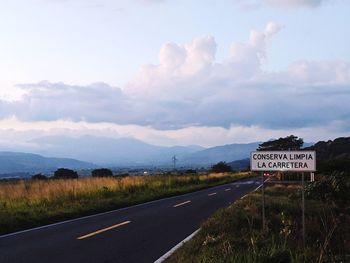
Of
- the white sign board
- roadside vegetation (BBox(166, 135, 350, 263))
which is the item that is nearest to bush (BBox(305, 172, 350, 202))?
roadside vegetation (BBox(166, 135, 350, 263))

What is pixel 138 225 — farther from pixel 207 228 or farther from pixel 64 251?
pixel 64 251

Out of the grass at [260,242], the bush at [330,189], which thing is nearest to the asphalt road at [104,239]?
the grass at [260,242]

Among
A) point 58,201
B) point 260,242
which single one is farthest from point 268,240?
point 58,201

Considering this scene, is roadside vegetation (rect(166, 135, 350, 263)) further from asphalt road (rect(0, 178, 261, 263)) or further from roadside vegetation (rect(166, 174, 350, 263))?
asphalt road (rect(0, 178, 261, 263))

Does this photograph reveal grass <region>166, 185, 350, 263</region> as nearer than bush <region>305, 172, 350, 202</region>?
Yes

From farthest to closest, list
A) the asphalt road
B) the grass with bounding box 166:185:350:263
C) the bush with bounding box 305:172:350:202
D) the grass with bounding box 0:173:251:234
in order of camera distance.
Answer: the bush with bounding box 305:172:350:202, the grass with bounding box 0:173:251:234, the asphalt road, the grass with bounding box 166:185:350:263

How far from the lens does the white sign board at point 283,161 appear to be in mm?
10086

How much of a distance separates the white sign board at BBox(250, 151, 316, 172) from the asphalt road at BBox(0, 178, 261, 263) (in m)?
2.70

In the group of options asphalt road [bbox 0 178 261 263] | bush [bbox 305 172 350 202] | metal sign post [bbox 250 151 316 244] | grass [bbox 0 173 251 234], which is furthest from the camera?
bush [bbox 305 172 350 202]

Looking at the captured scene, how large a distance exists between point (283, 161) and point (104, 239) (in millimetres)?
4826

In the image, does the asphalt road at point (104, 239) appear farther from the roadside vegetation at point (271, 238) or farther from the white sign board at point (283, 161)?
the white sign board at point (283, 161)

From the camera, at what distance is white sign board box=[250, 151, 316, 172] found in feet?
33.1

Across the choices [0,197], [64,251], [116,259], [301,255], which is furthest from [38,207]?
[301,255]

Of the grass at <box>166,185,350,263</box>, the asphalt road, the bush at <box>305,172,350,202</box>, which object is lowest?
the asphalt road
